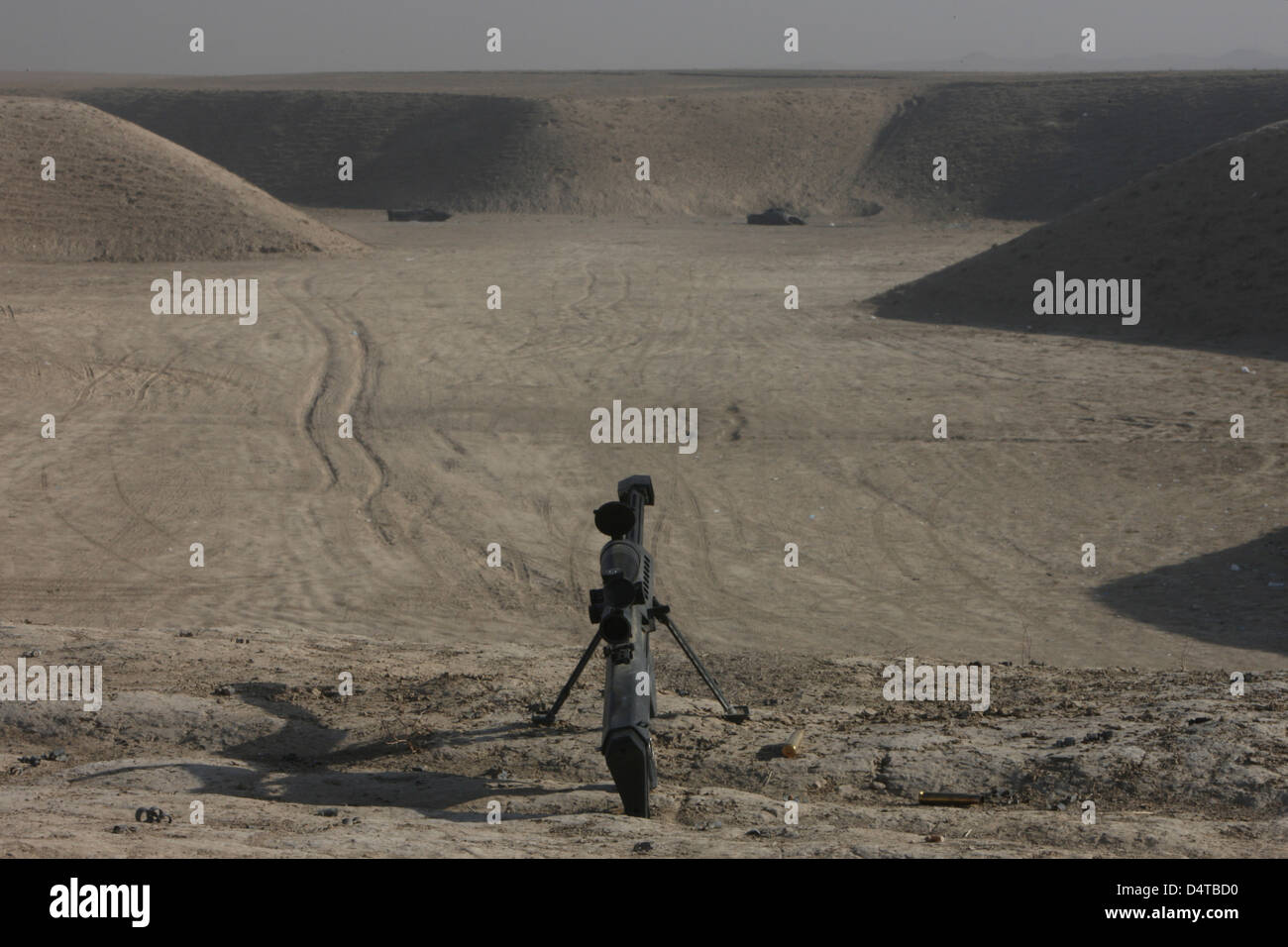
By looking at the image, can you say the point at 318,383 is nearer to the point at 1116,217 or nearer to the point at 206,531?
the point at 206,531

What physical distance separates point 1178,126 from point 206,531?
152 ft

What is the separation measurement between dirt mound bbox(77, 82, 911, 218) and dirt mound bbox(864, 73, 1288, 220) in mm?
2400

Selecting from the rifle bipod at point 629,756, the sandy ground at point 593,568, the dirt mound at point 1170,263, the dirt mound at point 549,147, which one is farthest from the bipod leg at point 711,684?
the dirt mound at point 549,147

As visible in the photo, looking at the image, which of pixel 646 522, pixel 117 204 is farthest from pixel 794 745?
pixel 117 204

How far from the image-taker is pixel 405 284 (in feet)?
85.6

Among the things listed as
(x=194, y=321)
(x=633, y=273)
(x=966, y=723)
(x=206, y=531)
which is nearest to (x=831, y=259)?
(x=633, y=273)

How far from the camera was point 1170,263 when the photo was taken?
22500 mm

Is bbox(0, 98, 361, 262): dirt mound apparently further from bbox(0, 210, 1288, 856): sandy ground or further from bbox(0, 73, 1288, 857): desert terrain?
bbox(0, 210, 1288, 856): sandy ground

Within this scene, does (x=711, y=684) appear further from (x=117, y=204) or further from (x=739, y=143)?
(x=739, y=143)

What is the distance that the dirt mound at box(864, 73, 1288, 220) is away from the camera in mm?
44562

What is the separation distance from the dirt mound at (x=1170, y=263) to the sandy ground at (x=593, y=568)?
128 cm

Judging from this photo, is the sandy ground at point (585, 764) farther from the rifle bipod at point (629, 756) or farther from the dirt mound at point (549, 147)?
the dirt mound at point (549, 147)

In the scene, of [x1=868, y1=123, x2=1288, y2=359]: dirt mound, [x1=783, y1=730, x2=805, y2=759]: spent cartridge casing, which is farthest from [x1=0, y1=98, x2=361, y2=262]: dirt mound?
[x1=783, y1=730, x2=805, y2=759]: spent cartridge casing

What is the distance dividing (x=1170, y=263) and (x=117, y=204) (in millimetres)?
24134
